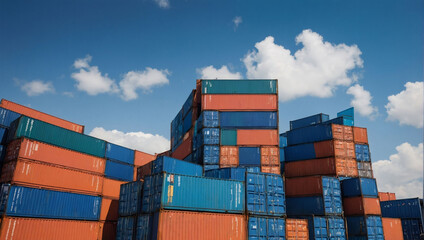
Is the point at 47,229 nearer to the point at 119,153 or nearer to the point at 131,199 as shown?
the point at 131,199

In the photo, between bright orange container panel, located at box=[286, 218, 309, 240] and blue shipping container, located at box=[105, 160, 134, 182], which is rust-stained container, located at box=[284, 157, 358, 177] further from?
blue shipping container, located at box=[105, 160, 134, 182]

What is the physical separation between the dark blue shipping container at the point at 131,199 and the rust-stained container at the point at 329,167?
21927mm

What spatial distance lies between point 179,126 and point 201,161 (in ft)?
47.8

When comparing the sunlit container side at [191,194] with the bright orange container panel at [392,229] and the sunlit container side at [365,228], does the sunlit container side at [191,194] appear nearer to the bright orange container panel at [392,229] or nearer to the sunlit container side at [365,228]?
the sunlit container side at [365,228]

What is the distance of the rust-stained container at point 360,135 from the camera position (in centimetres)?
3753

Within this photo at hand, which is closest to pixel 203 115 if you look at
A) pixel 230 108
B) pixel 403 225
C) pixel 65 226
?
pixel 230 108

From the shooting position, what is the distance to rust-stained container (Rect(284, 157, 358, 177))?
35406mm

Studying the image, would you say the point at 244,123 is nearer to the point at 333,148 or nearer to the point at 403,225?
the point at 333,148

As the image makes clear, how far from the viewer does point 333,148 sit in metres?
36.1

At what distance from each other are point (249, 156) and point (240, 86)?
914cm

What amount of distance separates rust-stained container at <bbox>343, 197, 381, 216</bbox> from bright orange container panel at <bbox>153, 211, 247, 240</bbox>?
1386 cm

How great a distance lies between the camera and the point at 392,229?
33.0 metres

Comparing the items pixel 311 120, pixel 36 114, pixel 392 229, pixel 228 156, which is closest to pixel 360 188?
pixel 392 229

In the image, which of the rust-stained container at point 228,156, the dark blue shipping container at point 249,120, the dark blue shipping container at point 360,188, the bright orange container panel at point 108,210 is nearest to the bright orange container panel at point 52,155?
the bright orange container panel at point 108,210
